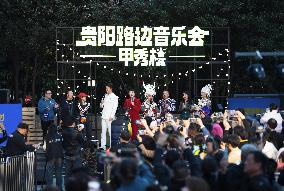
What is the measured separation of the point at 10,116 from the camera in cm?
2948

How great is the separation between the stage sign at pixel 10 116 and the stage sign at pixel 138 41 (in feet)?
11.2

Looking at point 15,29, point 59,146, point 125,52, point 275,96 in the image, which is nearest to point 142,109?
point 125,52

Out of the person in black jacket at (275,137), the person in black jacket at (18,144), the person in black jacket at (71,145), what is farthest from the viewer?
the person in black jacket at (71,145)

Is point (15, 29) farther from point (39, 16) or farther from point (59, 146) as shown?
point (59, 146)

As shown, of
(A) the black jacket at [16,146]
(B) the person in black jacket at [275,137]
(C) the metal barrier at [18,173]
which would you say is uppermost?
(B) the person in black jacket at [275,137]

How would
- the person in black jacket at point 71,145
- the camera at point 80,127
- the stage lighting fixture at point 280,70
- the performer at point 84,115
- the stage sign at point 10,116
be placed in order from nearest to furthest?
1. the stage lighting fixture at point 280,70
2. the person in black jacket at point 71,145
3. the camera at point 80,127
4. the performer at point 84,115
5. the stage sign at point 10,116

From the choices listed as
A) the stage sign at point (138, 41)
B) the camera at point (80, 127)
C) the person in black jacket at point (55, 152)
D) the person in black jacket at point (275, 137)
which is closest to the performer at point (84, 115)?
the camera at point (80, 127)

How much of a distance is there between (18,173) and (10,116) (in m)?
11.3

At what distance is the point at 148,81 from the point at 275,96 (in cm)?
701

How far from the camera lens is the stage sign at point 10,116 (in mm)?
29252

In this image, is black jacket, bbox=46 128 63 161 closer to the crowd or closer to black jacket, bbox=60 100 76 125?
the crowd

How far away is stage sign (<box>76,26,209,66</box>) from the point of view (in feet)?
102

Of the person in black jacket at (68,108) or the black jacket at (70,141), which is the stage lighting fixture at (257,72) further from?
the person in black jacket at (68,108)

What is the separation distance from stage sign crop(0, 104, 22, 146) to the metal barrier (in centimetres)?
902
